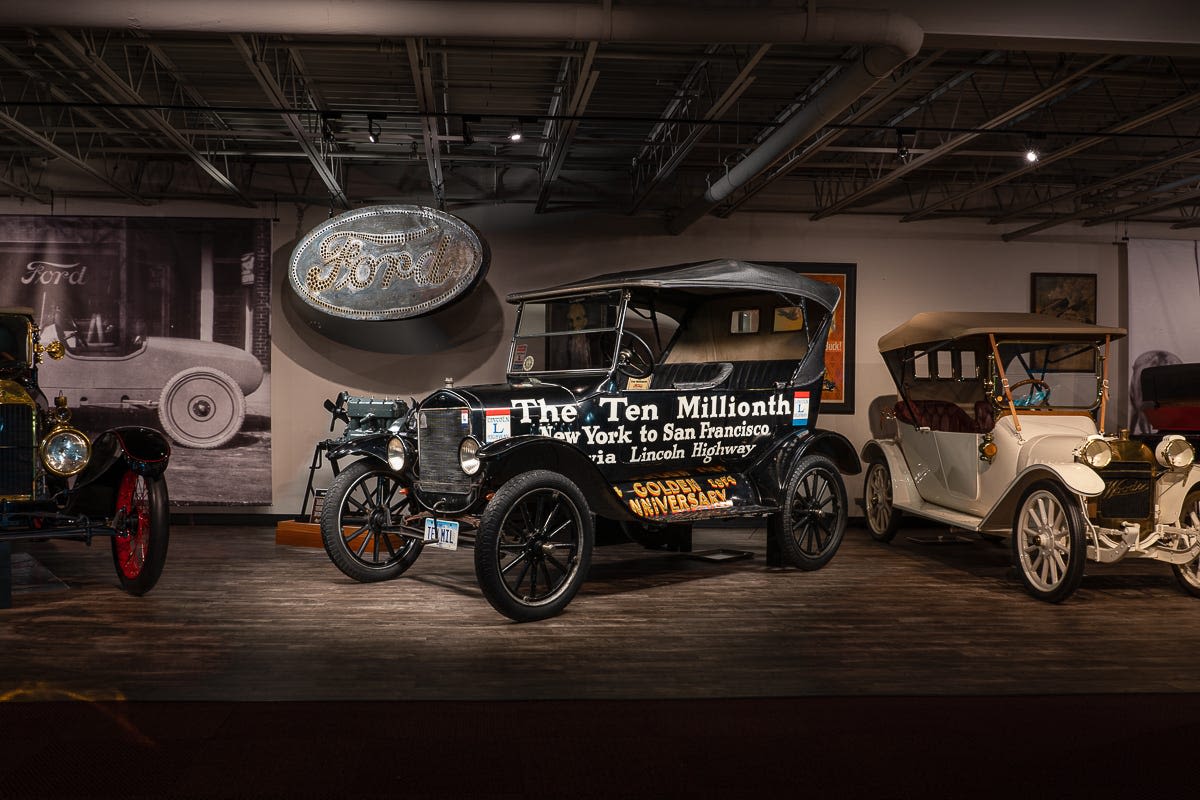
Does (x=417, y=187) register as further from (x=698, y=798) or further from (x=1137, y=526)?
(x=698, y=798)

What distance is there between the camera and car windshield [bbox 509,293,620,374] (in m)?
6.24

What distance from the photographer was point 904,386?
7.95 metres

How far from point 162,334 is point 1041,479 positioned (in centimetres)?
746

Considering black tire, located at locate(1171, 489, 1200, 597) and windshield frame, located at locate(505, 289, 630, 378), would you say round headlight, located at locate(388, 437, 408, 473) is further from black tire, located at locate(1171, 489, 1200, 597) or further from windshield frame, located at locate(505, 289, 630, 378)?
black tire, located at locate(1171, 489, 1200, 597)

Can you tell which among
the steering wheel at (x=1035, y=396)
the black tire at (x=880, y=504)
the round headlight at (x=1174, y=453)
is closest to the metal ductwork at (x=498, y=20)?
the round headlight at (x=1174, y=453)

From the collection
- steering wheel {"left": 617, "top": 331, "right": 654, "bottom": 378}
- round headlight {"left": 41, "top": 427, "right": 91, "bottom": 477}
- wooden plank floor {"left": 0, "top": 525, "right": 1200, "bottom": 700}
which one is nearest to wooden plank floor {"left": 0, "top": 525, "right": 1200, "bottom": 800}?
wooden plank floor {"left": 0, "top": 525, "right": 1200, "bottom": 700}

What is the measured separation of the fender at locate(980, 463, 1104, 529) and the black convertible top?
1780mm

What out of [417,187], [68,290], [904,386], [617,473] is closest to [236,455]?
[68,290]

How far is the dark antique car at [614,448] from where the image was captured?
17.6ft

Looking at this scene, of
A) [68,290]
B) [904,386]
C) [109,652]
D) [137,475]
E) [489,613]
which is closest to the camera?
[109,652]

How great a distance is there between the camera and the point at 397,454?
19.7 feet

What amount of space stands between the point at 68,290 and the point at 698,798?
827 centimetres

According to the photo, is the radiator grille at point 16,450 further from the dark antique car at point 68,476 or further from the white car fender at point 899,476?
the white car fender at point 899,476

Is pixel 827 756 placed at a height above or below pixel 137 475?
below
